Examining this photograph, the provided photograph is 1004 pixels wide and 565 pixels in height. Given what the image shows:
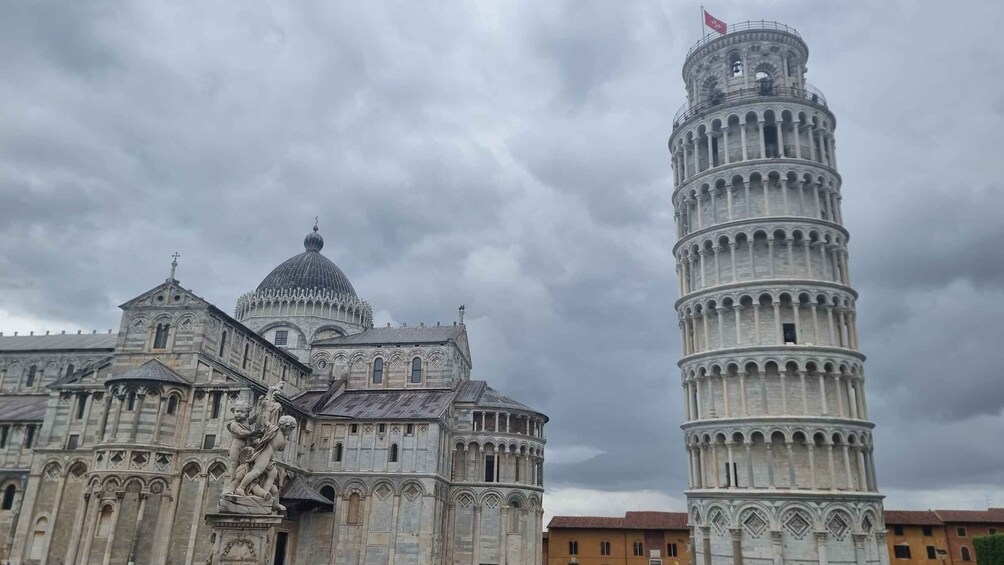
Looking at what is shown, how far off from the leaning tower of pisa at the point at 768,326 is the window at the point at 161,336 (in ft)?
102

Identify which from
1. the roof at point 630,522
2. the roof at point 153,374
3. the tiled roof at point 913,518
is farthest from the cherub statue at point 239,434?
the tiled roof at point 913,518

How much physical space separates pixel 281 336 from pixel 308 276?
5972 millimetres

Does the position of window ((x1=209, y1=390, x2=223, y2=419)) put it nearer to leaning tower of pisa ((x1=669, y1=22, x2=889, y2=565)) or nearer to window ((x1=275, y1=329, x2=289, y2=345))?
window ((x1=275, y1=329, x2=289, y2=345))

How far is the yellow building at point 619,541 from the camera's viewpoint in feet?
204

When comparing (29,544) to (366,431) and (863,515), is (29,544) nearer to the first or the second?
(366,431)

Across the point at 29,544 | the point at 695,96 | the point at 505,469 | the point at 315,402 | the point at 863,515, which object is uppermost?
the point at 695,96

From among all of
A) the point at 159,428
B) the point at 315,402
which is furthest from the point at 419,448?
Answer: the point at 159,428

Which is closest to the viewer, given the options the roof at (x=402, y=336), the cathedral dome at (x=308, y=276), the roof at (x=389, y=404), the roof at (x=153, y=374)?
the roof at (x=153, y=374)

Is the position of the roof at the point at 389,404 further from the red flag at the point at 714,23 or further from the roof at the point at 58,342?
the red flag at the point at 714,23

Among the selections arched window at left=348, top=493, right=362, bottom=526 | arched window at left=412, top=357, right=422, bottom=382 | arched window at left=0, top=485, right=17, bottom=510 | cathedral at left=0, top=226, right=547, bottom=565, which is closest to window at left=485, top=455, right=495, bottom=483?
cathedral at left=0, top=226, right=547, bottom=565

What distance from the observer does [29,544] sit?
4050cm

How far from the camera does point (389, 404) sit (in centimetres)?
5091

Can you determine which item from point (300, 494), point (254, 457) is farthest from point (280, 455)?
point (254, 457)

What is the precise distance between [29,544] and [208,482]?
11255mm
